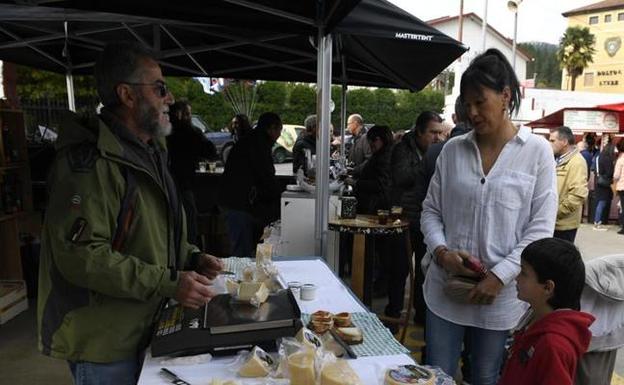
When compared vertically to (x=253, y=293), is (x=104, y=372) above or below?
below

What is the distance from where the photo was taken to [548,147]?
1717 mm

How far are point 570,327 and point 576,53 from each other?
52780 millimetres

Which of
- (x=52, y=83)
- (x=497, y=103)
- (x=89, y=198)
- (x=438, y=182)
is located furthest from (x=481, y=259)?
(x=52, y=83)

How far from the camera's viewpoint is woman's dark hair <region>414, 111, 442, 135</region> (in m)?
4.04

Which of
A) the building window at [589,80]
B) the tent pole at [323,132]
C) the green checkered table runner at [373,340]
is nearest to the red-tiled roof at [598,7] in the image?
the building window at [589,80]

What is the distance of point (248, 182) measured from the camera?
170 inches

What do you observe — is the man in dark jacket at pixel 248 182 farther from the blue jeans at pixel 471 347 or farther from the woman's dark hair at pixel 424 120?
the blue jeans at pixel 471 347

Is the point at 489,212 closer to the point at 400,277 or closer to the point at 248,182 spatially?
the point at 400,277

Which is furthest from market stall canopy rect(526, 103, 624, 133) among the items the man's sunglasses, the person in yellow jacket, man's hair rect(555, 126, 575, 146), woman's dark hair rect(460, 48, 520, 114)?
the man's sunglasses

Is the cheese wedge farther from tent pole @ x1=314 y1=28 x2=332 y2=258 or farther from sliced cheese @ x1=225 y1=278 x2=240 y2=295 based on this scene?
tent pole @ x1=314 y1=28 x2=332 y2=258

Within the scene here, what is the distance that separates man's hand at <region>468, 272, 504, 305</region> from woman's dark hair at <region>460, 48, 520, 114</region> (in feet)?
2.16

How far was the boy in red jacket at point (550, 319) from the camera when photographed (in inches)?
52.7

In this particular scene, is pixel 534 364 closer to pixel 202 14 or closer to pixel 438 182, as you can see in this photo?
pixel 438 182

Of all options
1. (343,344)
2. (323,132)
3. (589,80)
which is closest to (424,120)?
(323,132)
